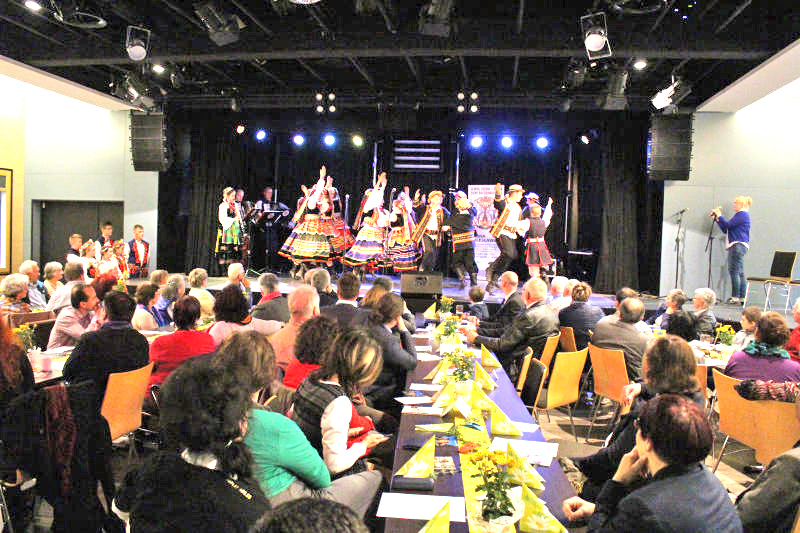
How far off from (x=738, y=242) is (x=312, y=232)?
6488 millimetres

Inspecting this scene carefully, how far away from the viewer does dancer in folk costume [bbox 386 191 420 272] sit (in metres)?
11.2

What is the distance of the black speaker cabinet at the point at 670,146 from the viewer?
9859 millimetres

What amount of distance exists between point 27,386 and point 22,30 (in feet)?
24.8

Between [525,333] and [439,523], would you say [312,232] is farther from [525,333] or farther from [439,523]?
[439,523]

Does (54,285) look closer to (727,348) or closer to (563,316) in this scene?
(563,316)

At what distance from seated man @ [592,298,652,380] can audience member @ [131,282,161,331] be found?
3.38 meters

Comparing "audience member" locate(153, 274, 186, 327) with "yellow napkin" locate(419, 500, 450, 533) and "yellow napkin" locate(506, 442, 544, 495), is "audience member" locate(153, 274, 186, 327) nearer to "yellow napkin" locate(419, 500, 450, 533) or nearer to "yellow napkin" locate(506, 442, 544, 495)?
"yellow napkin" locate(506, 442, 544, 495)

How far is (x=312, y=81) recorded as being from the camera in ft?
37.4

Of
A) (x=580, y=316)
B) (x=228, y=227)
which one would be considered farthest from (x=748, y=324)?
(x=228, y=227)

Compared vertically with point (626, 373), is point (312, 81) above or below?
above

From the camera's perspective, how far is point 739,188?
1035cm

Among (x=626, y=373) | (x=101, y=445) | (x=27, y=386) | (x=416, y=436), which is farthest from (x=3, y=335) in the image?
(x=626, y=373)

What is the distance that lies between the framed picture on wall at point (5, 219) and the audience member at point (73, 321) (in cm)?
865

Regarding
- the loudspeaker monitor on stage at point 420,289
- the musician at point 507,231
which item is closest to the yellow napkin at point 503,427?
the loudspeaker monitor on stage at point 420,289
